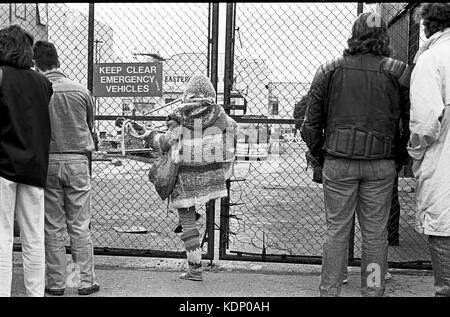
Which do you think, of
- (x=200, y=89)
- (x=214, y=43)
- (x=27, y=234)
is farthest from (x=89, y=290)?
(x=214, y=43)

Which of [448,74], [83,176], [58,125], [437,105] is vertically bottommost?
[83,176]

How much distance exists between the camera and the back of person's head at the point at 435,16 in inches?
128

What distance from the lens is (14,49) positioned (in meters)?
3.42

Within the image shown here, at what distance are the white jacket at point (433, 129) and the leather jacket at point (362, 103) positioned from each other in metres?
0.23

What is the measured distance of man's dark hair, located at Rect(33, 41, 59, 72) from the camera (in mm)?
3924

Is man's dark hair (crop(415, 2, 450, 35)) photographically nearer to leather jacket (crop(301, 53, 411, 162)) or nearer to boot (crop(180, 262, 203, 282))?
leather jacket (crop(301, 53, 411, 162))

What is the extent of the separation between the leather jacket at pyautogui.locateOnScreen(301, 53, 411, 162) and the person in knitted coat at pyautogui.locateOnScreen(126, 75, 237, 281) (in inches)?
38.5

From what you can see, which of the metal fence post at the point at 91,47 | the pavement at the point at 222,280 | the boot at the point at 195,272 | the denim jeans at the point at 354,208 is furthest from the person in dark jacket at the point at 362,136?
the metal fence post at the point at 91,47

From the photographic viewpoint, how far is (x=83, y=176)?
3.95m

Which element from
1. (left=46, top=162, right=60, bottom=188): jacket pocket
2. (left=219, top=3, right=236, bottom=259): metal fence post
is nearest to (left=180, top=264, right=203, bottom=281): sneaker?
(left=219, top=3, right=236, bottom=259): metal fence post

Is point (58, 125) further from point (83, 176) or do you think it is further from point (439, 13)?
point (439, 13)
